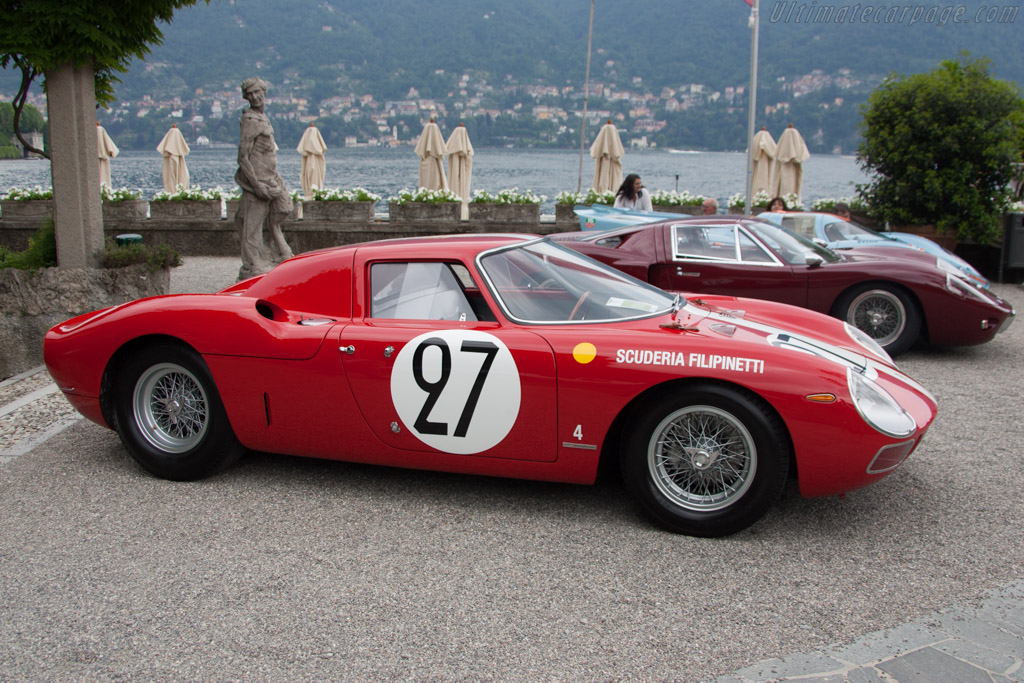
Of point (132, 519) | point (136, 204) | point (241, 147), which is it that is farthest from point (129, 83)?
point (132, 519)

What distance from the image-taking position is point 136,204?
622 inches

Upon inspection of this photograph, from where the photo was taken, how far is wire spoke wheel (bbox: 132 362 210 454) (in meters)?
4.41

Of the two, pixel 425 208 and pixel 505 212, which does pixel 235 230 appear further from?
pixel 505 212

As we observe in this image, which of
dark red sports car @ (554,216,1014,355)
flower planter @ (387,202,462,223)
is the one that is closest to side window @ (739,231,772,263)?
dark red sports car @ (554,216,1014,355)

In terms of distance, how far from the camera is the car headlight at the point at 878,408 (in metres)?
3.42

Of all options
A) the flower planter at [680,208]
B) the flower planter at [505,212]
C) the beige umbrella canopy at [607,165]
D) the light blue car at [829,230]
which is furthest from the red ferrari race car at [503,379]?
the beige umbrella canopy at [607,165]

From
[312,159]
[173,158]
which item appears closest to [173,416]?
[312,159]

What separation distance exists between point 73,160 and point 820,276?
759 cm

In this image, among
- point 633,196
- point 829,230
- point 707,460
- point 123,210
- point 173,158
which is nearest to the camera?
point 707,460

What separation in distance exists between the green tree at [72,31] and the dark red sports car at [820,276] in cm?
547

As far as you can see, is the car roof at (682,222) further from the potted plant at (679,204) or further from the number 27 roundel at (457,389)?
the potted plant at (679,204)

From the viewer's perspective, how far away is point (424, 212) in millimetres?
15617

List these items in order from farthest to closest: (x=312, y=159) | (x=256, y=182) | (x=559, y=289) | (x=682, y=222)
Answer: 1. (x=312, y=159)
2. (x=256, y=182)
3. (x=682, y=222)
4. (x=559, y=289)

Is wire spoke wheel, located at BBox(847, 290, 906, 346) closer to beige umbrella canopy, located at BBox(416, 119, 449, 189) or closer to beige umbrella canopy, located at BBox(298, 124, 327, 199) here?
beige umbrella canopy, located at BBox(416, 119, 449, 189)
